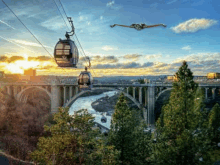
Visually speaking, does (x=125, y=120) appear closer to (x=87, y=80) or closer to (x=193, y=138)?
(x=193, y=138)

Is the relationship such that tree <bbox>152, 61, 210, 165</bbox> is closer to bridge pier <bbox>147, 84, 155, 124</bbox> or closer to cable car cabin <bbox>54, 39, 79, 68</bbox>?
cable car cabin <bbox>54, 39, 79, 68</bbox>

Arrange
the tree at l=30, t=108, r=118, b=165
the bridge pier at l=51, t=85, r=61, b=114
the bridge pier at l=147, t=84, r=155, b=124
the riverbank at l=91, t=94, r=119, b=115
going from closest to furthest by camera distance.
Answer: the tree at l=30, t=108, r=118, b=165, the bridge pier at l=147, t=84, r=155, b=124, the bridge pier at l=51, t=85, r=61, b=114, the riverbank at l=91, t=94, r=119, b=115

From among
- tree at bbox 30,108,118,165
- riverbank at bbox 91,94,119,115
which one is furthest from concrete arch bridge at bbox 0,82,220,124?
tree at bbox 30,108,118,165

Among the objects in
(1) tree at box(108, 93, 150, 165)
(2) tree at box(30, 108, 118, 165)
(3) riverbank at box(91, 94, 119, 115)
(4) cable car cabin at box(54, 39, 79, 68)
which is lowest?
(3) riverbank at box(91, 94, 119, 115)

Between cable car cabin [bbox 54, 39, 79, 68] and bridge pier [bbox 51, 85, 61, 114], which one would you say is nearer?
cable car cabin [bbox 54, 39, 79, 68]

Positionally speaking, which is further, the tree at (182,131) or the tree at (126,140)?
the tree at (126,140)

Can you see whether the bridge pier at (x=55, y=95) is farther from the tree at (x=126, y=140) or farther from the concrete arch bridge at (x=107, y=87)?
the tree at (x=126, y=140)

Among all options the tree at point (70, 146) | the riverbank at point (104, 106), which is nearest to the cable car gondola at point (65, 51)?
the tree at point (70, 146)
